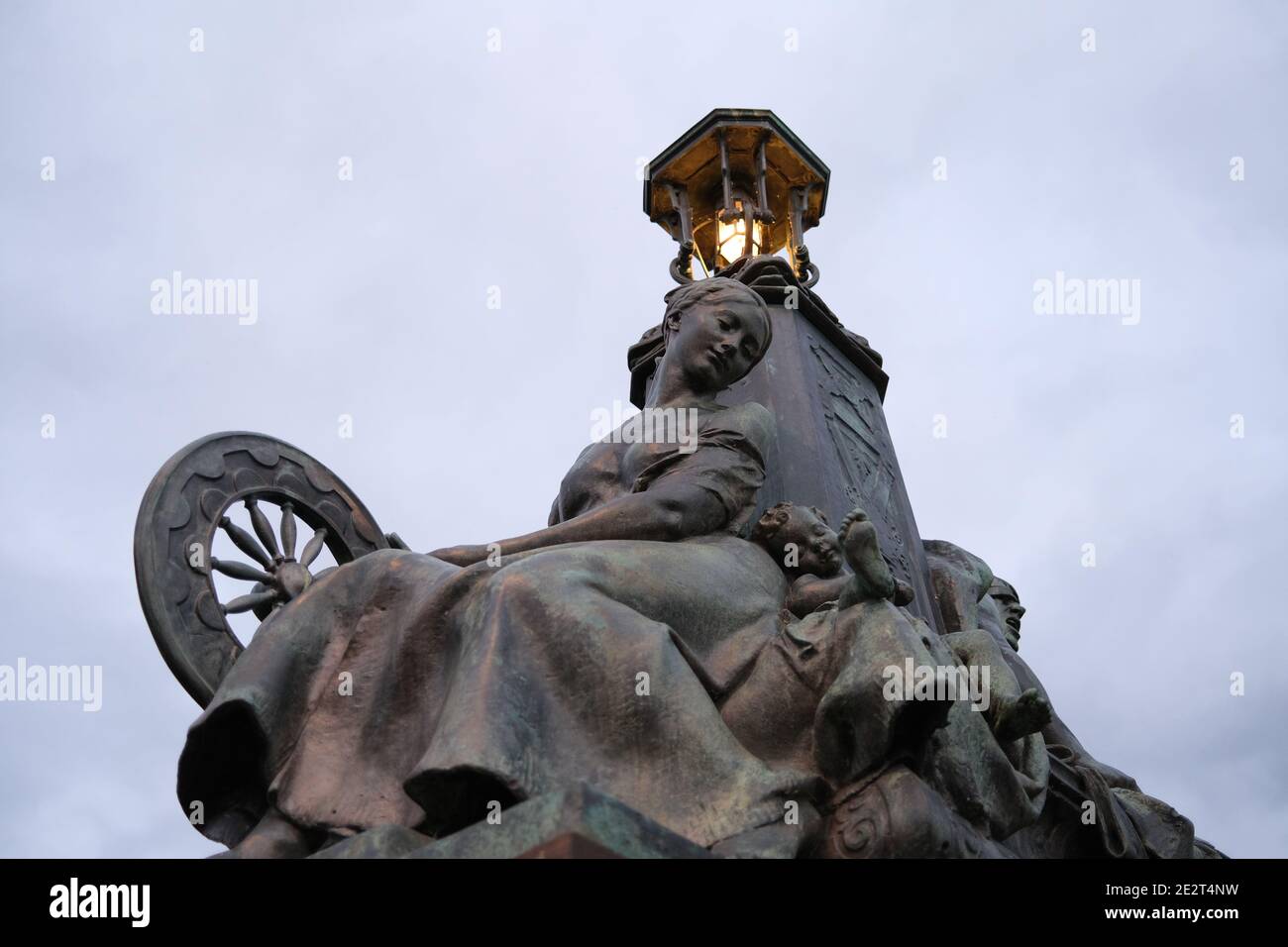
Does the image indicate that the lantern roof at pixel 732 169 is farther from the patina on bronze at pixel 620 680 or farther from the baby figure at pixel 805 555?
the baby figure at pixel 805 555

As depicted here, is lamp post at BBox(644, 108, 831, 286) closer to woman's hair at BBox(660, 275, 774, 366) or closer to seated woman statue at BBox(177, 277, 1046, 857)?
woman's hair at BBox(660, 275, 774, 366)

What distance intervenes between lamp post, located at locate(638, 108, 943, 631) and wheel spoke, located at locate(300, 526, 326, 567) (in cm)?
198

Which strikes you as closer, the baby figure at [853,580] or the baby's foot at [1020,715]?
the baby figure at [853,580]

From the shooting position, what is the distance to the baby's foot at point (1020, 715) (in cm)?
562

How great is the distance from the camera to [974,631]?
646 centimetres

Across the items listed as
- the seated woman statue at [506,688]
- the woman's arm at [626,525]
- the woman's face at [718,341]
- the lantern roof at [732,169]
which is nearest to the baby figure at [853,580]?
the seated woman statue at [506,688]

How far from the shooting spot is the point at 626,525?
616cm

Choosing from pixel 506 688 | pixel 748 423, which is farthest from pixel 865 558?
pixel 748 423

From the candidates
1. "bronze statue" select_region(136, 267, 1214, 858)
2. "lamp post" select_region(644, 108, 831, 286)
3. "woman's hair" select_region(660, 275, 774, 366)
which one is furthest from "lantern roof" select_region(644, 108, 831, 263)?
"bronze statue" select_region(136, 267, 1214, 858)

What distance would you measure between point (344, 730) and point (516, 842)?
141 cm

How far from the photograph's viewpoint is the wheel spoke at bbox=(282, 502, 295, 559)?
6.76 m

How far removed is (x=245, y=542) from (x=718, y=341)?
7.12 ft

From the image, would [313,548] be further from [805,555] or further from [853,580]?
[853,580]
